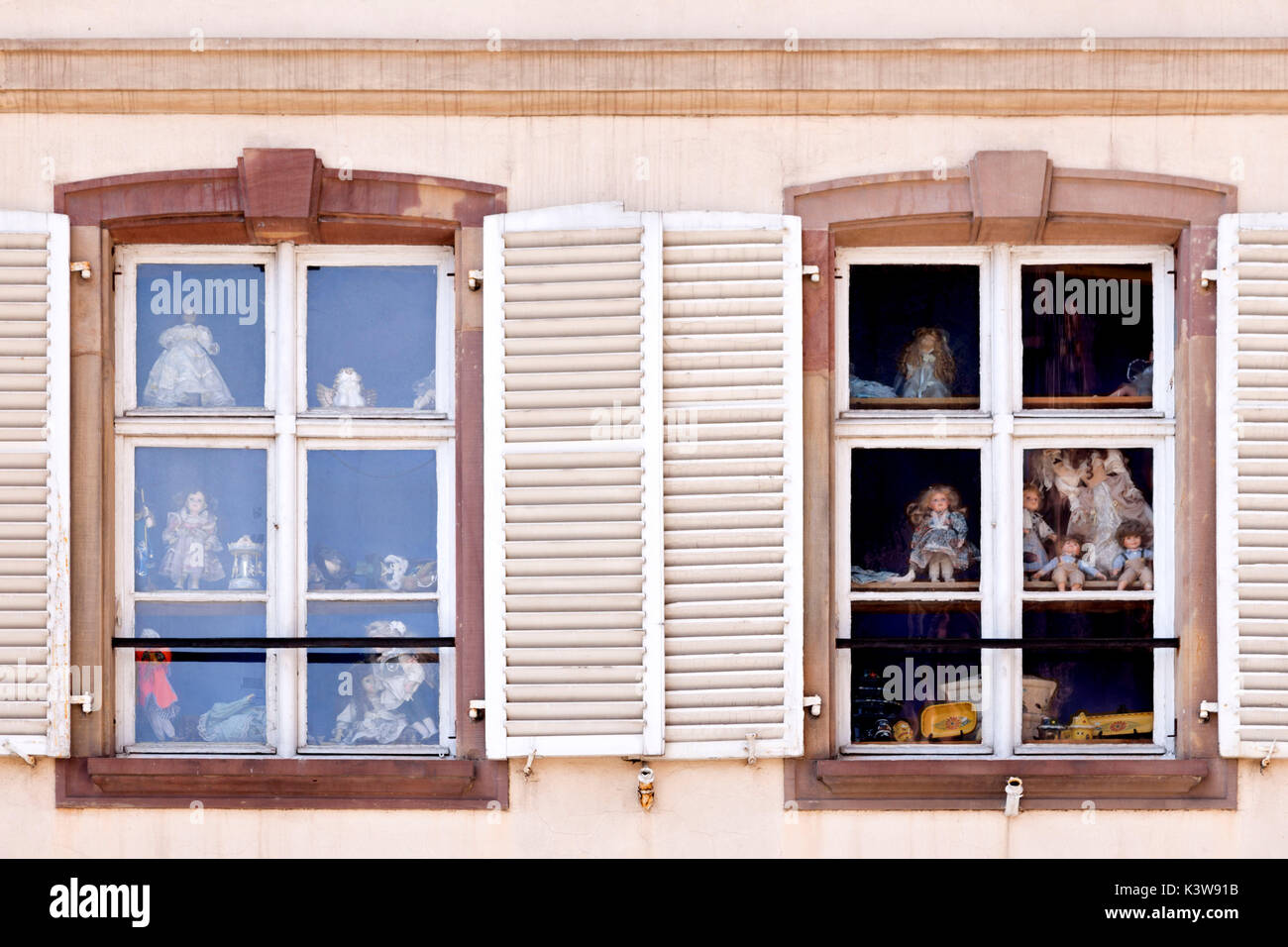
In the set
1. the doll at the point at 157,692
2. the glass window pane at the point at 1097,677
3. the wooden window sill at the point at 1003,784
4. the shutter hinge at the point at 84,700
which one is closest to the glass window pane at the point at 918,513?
the glass window pane at the point at 1097,677

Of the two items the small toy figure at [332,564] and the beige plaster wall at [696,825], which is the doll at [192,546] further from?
the beige plaster wall at [696,825]

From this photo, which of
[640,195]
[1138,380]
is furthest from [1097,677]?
[640,195]

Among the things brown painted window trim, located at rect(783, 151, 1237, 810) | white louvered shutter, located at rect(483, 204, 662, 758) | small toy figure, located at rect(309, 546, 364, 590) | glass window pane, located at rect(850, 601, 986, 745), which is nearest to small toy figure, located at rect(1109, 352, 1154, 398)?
brown painted window trim, located at rect(783, 151, 1237, 810)

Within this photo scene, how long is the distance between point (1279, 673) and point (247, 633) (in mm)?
3483

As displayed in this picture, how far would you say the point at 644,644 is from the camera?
16.1ft

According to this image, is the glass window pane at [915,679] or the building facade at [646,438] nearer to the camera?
the building facade at [646,438]

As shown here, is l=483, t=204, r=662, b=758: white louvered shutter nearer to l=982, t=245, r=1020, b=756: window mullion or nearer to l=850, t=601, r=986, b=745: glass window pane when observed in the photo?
l=850, t=601, r=986, b=745: glass window pane

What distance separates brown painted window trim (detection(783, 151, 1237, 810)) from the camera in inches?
196

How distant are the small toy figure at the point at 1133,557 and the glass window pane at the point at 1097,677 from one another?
0.26 ft

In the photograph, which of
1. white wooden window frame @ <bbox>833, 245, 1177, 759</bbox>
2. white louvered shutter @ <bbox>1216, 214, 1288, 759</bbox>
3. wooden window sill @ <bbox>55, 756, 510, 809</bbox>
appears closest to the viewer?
white louvered shutter @ <bbox>1216, 214, 1288, 759</bbox>

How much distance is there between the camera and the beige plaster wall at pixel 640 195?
5.02 meters

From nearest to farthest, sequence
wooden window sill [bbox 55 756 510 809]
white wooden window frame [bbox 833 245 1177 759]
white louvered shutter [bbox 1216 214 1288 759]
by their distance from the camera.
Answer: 1. white louvered shutter [bbox 1216 214 1288 759]
2. wooden window sill [bbox 55 756 510 809]
3. white wooden window frame [bbox 833 245 1177 759]

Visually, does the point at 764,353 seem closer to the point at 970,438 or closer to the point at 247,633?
the point at 970,438

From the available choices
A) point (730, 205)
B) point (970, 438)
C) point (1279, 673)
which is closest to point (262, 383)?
point (730, 205)
